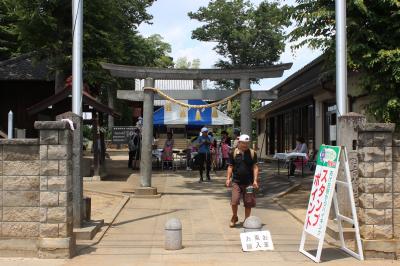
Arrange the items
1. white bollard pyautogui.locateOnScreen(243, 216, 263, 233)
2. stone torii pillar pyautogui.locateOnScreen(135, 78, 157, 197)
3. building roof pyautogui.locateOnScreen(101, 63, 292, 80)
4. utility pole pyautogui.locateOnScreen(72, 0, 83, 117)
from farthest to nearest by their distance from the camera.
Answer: building roof pyautogui.locateOnScreen(101, 63, 292, 80) < stone torii pillar pyautogui.locateOnScreen(135, 78, 157, 197) < utility pole pyautogui.locateOnScreen(72, 0, 83, 117) < white bollard pyautogui.locateOnScreen(243, 216, 263, 233)

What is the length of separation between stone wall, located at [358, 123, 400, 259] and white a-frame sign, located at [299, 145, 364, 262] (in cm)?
24

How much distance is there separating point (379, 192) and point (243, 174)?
9.03 ft

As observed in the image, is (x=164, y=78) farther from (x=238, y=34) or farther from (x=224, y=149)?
(x=238, y=34)

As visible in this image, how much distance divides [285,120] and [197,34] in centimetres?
2854

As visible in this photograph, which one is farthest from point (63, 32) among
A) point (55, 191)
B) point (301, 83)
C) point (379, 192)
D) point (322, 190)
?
point (379, 192)

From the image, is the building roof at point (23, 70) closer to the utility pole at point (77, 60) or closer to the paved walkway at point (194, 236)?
the paved walkway at point (194, 236)

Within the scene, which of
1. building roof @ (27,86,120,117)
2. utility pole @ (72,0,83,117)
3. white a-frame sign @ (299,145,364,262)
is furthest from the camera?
building roof @ (27,86,120,117)

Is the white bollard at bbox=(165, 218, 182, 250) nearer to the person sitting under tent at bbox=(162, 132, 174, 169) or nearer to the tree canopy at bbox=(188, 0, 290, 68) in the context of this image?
the person sitting under tent at bbox=(162, 132, 174, 169)

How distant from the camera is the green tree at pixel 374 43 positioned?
10.7 meters

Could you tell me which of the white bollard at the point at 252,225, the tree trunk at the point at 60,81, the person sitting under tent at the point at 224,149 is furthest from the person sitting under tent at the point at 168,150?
the white bollard at the point at 252,225

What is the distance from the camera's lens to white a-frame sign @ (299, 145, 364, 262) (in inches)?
290

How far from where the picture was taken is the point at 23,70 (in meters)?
25.5

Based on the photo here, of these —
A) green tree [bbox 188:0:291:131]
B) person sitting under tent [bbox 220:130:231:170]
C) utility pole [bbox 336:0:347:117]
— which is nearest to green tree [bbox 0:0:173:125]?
person sitting under tent [bbox 220:130:231:170]

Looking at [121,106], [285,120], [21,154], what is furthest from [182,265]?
[121,106]
